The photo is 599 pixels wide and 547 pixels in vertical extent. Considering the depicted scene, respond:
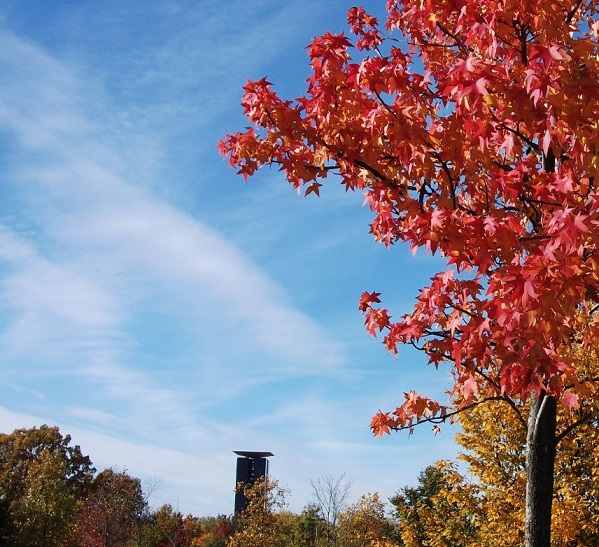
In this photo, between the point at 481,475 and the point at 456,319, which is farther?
the point at 481,475

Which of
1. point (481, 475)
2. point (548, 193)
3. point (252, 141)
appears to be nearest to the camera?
point (548, 193)

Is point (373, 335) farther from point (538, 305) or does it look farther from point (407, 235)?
point (538, 305)

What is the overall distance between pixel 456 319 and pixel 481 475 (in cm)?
1176

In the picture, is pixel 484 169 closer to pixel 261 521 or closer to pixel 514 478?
pixel 514 478

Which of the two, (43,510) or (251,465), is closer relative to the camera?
(43,510)

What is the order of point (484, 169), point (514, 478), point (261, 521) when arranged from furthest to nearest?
point (261, 521) < point (514, 478) < point (484, 169)

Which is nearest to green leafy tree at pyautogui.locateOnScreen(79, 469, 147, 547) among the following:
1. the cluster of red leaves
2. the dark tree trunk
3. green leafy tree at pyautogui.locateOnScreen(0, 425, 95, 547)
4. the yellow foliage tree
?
green leafy tree at pyautogui.locateOnScreen(0, 425, 95, 547)

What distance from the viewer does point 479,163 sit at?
5945mm

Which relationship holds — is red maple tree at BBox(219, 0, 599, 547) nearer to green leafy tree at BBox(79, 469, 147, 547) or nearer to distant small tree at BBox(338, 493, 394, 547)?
distant small tree at BBox(338, 493, 394, 547)

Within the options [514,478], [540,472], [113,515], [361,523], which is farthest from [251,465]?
[540,472]

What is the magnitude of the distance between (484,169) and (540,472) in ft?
10.8

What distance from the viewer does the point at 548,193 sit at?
4965mm

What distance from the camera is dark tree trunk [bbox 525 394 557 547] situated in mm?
6426

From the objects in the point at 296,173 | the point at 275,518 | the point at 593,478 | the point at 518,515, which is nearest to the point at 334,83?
the point at 296,173
